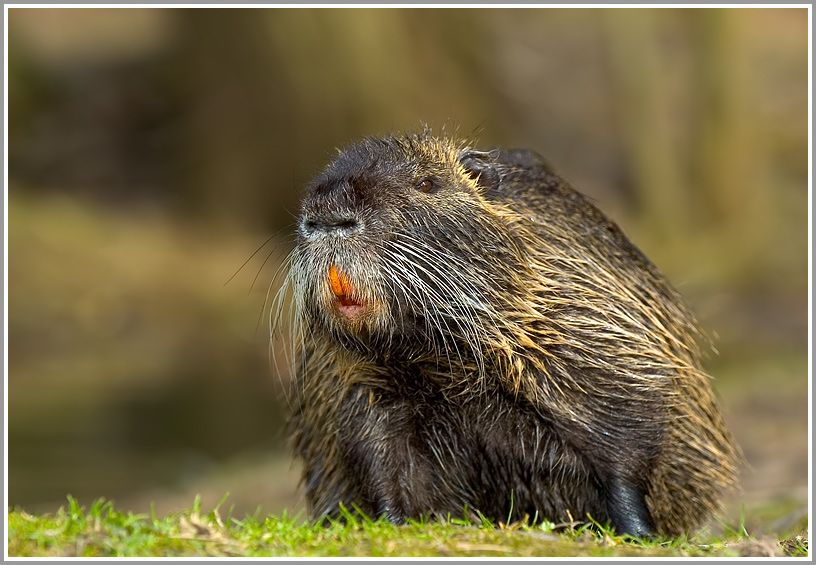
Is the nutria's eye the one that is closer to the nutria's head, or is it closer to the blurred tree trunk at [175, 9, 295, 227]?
the nutria's head

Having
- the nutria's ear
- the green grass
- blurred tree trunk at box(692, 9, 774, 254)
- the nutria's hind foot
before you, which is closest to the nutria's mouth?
the green grass

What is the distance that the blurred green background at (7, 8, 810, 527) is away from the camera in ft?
42.3

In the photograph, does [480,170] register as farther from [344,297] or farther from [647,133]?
[647,133]

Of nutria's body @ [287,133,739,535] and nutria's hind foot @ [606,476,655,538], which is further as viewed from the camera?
nutria's hind foot @ [606,476,655,538]

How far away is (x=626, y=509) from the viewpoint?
4.99 meters

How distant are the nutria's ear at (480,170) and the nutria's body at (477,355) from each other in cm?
1

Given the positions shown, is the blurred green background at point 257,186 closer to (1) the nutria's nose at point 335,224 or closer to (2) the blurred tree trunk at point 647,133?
(2) the blurred tree trunk at point 647,133

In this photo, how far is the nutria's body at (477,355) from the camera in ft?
15.7

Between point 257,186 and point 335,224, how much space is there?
1439 centimetres

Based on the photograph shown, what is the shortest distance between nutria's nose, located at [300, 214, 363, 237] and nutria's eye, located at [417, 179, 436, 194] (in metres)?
0.41

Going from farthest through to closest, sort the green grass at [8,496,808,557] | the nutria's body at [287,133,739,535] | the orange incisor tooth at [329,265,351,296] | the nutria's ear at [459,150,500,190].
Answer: the nutria's ear at [459,150,500,190] < the nutria's body at [287,133,739,535] < the orange incisor tooth at [329,265,351,296] < the green grass at [8,496,808,557]

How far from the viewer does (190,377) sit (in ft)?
47.5

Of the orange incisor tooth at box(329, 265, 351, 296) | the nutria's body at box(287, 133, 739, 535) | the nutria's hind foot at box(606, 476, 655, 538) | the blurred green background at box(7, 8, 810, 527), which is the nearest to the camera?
the orange incisor tooth at box(329, 265, 351, 296)

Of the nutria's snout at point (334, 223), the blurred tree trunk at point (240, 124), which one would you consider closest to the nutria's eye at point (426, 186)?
the nutria's snout at point (334, 223)
